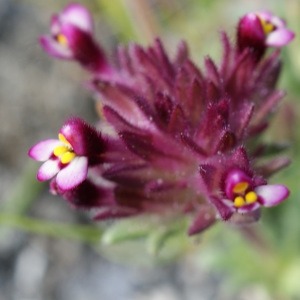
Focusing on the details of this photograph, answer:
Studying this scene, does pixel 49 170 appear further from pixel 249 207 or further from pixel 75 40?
pixel 75 40

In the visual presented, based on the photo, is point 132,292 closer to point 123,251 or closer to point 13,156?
point 123,251

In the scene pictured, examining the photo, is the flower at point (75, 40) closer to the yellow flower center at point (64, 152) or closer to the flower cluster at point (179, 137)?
the flower cluster at point (179, 137)

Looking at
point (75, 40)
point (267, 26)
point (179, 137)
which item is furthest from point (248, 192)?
point (75, 40)

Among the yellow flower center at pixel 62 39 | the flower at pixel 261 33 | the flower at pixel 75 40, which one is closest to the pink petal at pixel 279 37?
the flower at pixel 261 33

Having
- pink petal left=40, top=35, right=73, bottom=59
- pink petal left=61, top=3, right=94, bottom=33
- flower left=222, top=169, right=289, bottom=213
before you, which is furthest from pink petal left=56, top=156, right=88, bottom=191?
pink petal left=61, top=3, right=94, bottom=33

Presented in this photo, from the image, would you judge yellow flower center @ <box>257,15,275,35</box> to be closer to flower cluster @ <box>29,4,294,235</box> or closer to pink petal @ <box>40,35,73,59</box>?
flower cluster @ <box>29,4,294,235</box>
